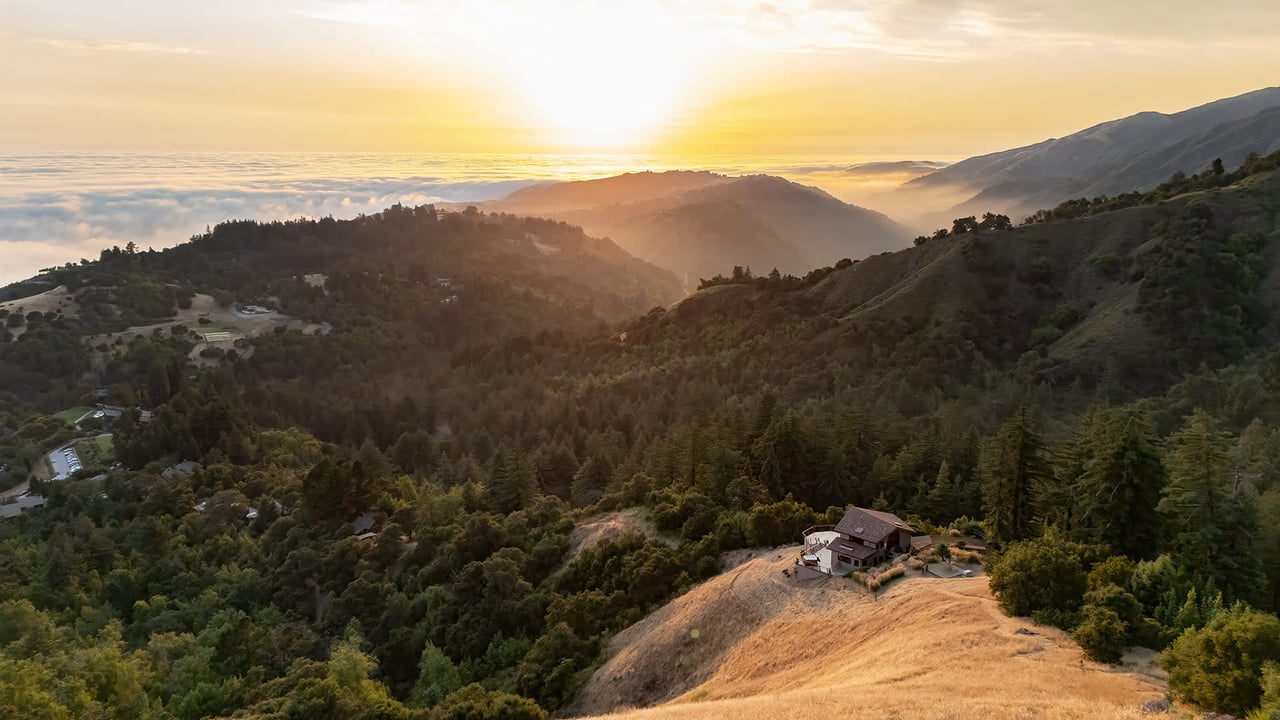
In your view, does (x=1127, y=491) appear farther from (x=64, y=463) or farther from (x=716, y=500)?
(x=64, y=463)

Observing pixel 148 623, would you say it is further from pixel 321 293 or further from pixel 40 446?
pixel 321 293

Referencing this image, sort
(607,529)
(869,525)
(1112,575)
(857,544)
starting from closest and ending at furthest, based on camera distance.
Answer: (1112,575) < (857,544) < (869,525) < (607,529)

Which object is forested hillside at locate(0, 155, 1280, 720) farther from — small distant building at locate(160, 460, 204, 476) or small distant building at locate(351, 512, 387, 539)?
small distant building at locate(160, 460, 204, 476)

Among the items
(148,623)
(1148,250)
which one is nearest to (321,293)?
(148,623)

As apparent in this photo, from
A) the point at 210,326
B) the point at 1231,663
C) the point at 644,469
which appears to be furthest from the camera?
the point at 210,326

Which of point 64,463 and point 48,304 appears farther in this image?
point 48,304

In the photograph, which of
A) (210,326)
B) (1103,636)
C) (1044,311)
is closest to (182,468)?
(210,326)

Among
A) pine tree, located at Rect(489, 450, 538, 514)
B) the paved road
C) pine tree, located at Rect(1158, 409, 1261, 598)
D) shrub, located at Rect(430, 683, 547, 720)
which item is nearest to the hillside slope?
pine tree, located at Rect(489, 450, 538, 514)

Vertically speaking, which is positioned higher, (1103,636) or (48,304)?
(48,304)
